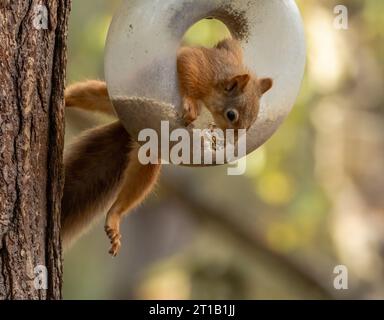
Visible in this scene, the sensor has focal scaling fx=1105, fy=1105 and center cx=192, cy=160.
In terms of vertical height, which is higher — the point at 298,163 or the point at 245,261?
the point at 298,163

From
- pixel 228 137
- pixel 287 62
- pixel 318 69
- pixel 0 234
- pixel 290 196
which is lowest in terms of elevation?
pixel 0 234

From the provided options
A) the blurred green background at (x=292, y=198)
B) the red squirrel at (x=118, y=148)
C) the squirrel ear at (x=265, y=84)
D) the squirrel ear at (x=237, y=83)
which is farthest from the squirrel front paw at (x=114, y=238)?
the blurred green background at (x=292, y=198)

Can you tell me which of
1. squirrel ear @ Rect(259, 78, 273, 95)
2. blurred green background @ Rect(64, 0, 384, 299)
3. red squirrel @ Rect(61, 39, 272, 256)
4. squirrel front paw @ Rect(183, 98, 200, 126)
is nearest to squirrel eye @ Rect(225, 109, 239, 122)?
red squirrel @ Rect(61, 39, 272, 256)

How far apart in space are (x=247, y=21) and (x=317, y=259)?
192 inches

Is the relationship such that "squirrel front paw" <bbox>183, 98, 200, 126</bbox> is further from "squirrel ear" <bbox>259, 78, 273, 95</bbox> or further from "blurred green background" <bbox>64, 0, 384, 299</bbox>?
"blurred green background" <bbox>64, 0, 384, 299</bbox>

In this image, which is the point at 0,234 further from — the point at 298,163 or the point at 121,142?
the point at 298,163

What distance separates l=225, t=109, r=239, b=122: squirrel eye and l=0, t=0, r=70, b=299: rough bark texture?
59 cm

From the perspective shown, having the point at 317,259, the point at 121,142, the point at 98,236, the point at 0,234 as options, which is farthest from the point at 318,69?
the point at 0,234

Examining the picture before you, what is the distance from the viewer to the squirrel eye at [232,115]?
133 inches

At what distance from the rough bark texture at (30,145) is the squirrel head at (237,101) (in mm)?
569

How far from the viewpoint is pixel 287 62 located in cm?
315

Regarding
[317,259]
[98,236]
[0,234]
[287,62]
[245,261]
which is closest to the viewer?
[0,234]

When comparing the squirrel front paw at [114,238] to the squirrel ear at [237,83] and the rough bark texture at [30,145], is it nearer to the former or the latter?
the rough bark texture at [30,145]

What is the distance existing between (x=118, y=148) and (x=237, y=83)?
0.48 metres
